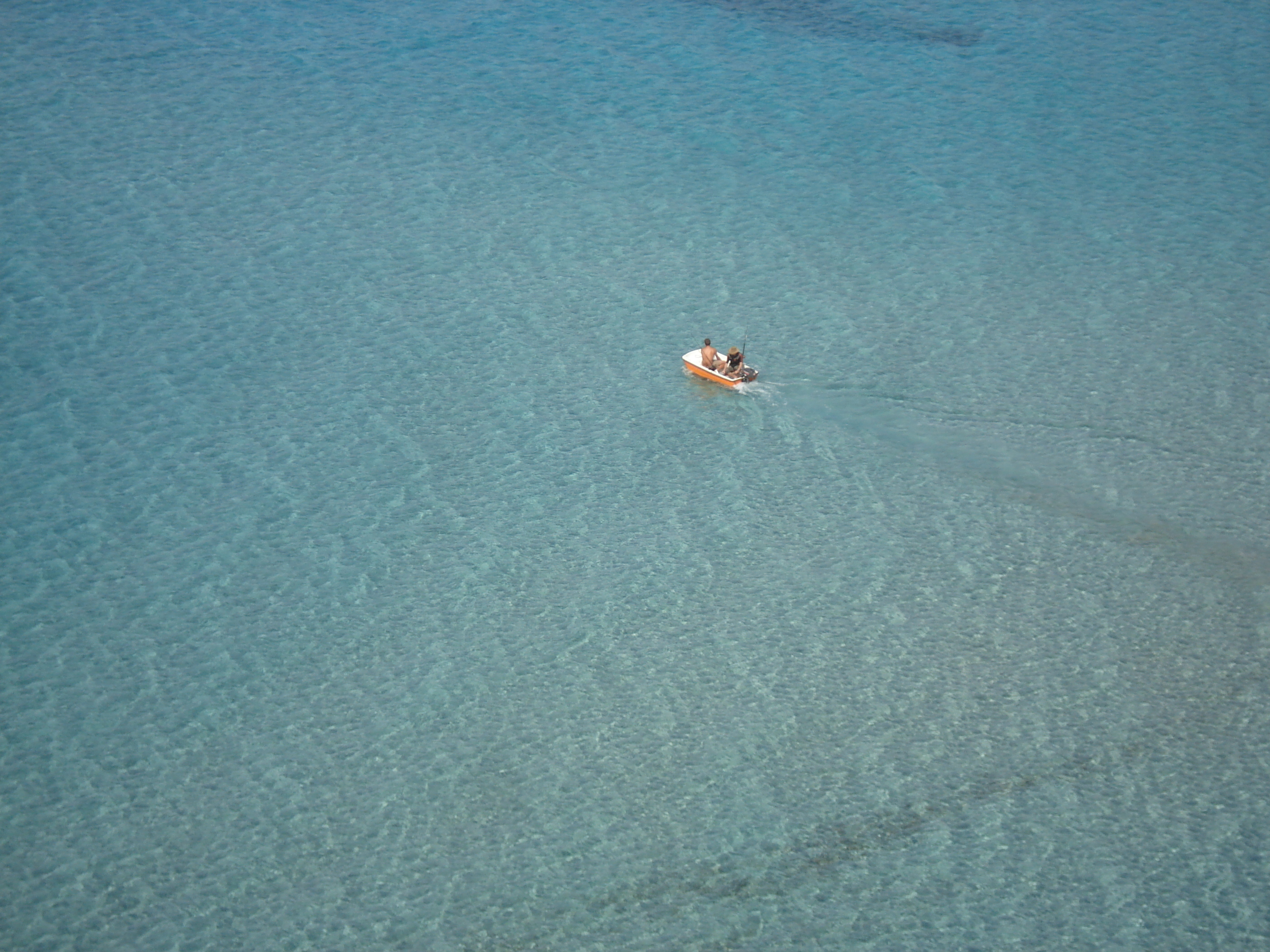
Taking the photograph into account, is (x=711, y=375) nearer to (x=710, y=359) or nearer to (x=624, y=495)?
(x=710, y=359)

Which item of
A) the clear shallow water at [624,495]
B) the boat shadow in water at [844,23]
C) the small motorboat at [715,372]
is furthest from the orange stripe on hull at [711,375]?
the boat shadow in water at [844,23]

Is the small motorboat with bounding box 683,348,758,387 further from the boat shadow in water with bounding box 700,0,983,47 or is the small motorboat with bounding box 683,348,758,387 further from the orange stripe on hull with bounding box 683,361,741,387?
the boat shadow in water with bounding box 700,0,983,47

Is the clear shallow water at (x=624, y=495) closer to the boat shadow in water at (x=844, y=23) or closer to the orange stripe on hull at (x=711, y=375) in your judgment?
the orange stripe on hull at (x=711, y=375)

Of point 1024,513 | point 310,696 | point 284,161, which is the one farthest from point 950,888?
point 284,161

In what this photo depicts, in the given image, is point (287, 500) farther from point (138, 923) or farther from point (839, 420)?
point (839, 420)

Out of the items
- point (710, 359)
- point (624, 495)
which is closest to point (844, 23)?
point (710, 359)

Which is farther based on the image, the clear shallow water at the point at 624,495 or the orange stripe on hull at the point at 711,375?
the orange stripe on hull at the point at 711,375
